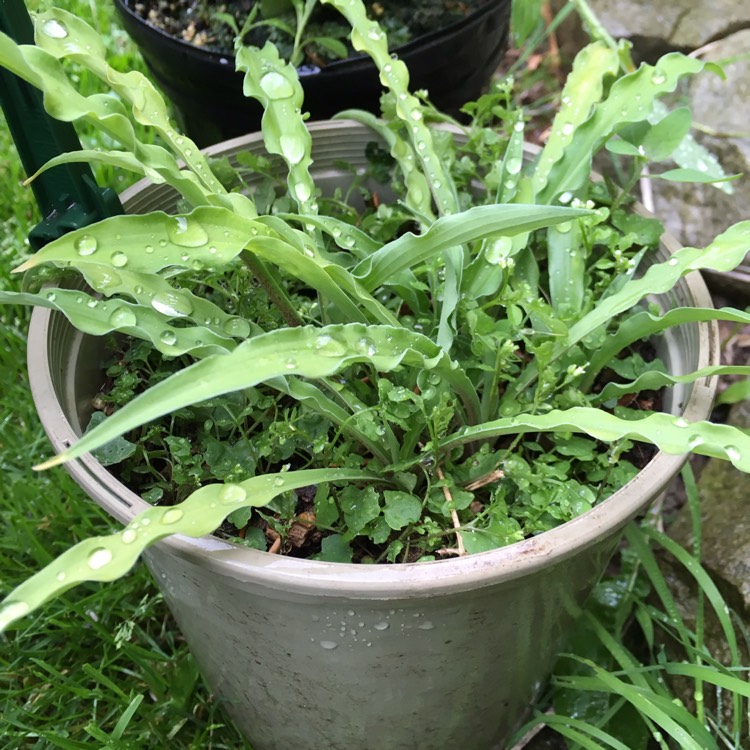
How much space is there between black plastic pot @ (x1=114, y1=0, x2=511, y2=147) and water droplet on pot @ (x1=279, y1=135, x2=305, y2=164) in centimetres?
33

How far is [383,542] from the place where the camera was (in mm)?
744

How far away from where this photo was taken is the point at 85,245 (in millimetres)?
574

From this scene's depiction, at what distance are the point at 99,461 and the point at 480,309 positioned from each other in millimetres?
388

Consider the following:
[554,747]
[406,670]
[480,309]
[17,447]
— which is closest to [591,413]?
[480,309]

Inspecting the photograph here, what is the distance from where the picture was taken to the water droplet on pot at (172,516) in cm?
55

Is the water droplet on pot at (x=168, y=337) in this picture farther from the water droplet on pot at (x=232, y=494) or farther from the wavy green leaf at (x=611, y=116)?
the wavy green leaf at (x=611, y=116)

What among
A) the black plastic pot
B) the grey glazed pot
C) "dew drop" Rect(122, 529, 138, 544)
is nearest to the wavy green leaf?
the grey glazed pot

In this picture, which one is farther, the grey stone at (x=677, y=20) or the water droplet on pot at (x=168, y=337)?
the grey stone at (x=677, y=20)

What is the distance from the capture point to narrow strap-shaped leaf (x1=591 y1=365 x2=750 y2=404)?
696mm

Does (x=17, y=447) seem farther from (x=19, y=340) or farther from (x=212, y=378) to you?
(x=212, y=378)

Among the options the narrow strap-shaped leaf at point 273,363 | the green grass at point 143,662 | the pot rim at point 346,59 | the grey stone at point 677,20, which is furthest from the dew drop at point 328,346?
the grey stone at point 677,20

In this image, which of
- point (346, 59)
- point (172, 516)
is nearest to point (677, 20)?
point (346, 59)

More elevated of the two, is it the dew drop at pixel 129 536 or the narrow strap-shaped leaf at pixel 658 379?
the dew drop at pixel 129 536

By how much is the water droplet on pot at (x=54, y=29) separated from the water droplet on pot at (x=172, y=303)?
235 mm
